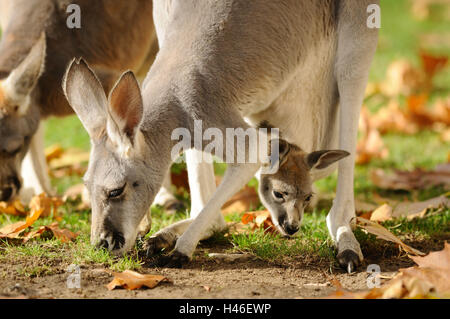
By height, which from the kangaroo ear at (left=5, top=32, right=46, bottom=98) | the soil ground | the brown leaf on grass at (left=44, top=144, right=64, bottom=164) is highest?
the kangaroo ear at (left=5, top=32, right=46, bottom=98)

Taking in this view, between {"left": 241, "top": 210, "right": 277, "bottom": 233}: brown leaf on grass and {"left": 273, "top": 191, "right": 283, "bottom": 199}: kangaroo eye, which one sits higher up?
{"left": 273, "top": 191, "right": 283, "bottom": 199}: kangaroo eye

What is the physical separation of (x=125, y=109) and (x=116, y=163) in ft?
0.75

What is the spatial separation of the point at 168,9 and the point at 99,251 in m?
1.35

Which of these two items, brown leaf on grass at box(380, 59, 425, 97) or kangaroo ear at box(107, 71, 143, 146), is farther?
brown leaf on grass at box(380, 59, 425, 97)

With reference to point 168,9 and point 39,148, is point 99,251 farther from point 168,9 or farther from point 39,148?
point 39,148

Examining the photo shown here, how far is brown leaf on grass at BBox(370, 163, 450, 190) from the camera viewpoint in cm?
446

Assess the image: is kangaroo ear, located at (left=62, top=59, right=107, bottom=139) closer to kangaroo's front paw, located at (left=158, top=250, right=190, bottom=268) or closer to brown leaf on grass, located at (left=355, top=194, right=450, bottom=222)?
kangaroo's front paw, located at (left=158, top=250, right=190, bottom=268)

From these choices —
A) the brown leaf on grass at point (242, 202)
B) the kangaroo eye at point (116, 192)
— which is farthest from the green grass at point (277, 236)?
the kangaroo eye at point (116, 192)

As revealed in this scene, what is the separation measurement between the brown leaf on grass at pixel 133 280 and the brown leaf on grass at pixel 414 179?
2246mm

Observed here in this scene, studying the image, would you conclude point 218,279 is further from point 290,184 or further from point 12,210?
point 12,210

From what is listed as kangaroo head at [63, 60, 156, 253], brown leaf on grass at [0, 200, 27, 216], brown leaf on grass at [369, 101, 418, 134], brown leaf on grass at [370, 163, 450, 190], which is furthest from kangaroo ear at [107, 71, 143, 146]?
brown leaf on grass at [369, 101, 418, 134]

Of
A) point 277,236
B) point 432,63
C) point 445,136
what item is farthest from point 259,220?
point 432,63

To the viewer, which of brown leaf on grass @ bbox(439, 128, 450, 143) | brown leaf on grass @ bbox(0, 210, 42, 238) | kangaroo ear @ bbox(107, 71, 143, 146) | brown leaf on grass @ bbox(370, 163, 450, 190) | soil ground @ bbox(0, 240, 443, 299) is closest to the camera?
soil ground @ bbox(0, 240, 443, 299)
